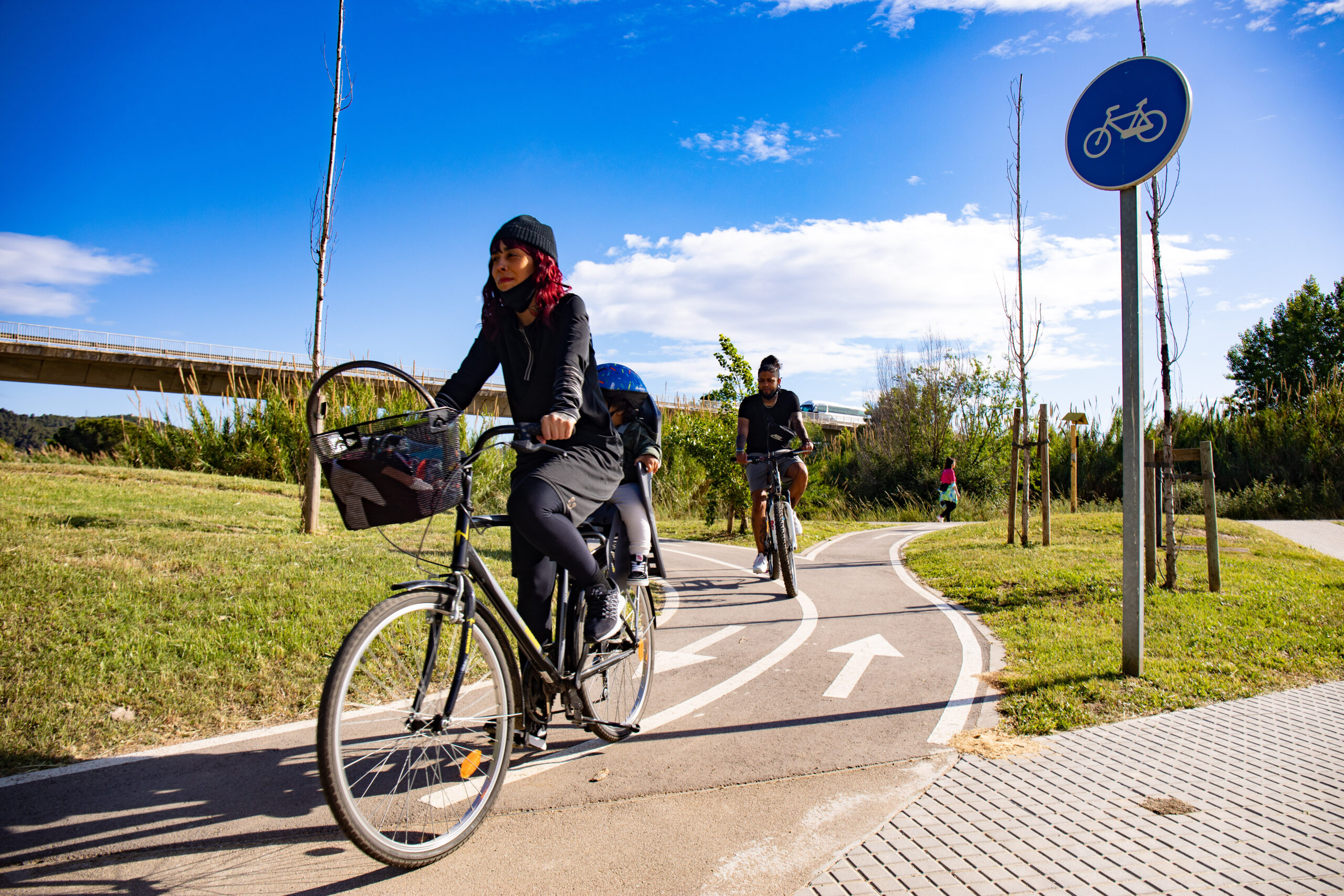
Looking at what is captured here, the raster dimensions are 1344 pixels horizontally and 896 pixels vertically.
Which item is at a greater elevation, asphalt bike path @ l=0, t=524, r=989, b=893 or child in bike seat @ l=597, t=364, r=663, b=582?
child in bike seat @ l=597, t=364, r=663, b=582

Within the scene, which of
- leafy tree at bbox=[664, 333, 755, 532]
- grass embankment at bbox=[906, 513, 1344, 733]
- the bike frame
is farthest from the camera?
leafy tree at bbox=[664, 333, 755, 532]

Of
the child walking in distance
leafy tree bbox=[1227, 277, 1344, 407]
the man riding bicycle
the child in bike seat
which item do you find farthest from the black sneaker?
leafy tree bbox=[1227, 277, 1344, 407]

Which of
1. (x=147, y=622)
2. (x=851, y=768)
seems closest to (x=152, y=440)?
(x=147, y=622)

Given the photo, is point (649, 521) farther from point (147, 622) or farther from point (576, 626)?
point (147, 622)

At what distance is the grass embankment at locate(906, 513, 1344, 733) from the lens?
4.27 m

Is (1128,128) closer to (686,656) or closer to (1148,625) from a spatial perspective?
(1148,625)

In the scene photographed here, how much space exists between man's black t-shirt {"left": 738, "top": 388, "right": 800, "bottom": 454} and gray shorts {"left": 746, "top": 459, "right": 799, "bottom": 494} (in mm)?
167

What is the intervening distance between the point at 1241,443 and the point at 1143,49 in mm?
16464

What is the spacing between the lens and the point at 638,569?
3.85m

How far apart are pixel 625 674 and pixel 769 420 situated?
4998 millimetres

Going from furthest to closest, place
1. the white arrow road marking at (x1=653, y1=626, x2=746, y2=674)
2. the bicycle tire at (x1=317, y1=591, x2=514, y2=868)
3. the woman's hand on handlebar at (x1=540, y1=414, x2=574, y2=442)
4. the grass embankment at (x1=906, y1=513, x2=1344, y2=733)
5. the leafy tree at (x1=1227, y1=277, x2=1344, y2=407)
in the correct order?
the leafy tree at (x1=1227, y1=277, x2=1344, y2=407)
the white arrow road marking at (x1=653, y1=626, x2=746, y2=674)
the grass embankment at (x1=906, y1=513, x2=1344, y2=733)
the woman's hand on handlebar at (x1=540, y1=414, x2=574, y2=442)
the bicycle tire at (x1=317, y1=591, x2=514, y2=868)

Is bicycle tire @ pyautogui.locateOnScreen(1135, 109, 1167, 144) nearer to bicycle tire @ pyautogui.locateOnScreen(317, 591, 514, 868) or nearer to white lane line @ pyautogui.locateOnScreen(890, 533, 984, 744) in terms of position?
white lane line @ pyautogui.locateOnScreen(890, 533, 984, 744)

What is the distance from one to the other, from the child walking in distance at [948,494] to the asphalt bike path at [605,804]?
18.2m

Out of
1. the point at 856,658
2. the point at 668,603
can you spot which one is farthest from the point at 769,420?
the point at 856,658
